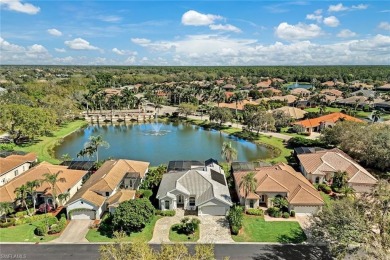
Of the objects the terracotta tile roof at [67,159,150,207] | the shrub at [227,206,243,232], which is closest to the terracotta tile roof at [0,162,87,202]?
the terracotta tile roof at [67,159,150,207]

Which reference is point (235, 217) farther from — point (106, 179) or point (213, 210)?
point (106, 179)

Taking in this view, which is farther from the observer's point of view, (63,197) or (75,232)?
(63,197)

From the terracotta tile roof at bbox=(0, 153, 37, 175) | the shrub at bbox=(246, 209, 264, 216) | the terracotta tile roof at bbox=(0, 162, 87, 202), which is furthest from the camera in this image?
the terracotta tile roof at bbox=(0, 153, 37, 175)

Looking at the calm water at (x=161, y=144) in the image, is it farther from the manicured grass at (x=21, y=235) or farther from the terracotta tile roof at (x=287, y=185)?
the manicured grass at (x=21, y=235)

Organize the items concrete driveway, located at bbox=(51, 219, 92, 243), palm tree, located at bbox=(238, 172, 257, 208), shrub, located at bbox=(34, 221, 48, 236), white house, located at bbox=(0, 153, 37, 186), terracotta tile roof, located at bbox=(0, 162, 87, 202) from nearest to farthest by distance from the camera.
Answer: concrete driveway, located at bbox=(51, 219, 92, 243), shrub, located at bbox=(34, 221, 48, 236), palm tree, located at bbox=(238, 172, 257, 208), terracotta tile roof, located at bbox=(0, 162, 87, 202), white house, located at bbox=(0, 153, 37, 186)

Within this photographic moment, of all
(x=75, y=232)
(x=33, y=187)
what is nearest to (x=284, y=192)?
(x=75, y=232)

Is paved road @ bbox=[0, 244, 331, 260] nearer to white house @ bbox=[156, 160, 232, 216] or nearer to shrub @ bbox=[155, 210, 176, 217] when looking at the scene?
shrub @ bbox=[155, 210, 176, 217]

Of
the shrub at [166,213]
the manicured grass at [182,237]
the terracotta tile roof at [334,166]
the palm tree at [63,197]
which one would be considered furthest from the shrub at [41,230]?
the terracotta tile roof at [334,166]
